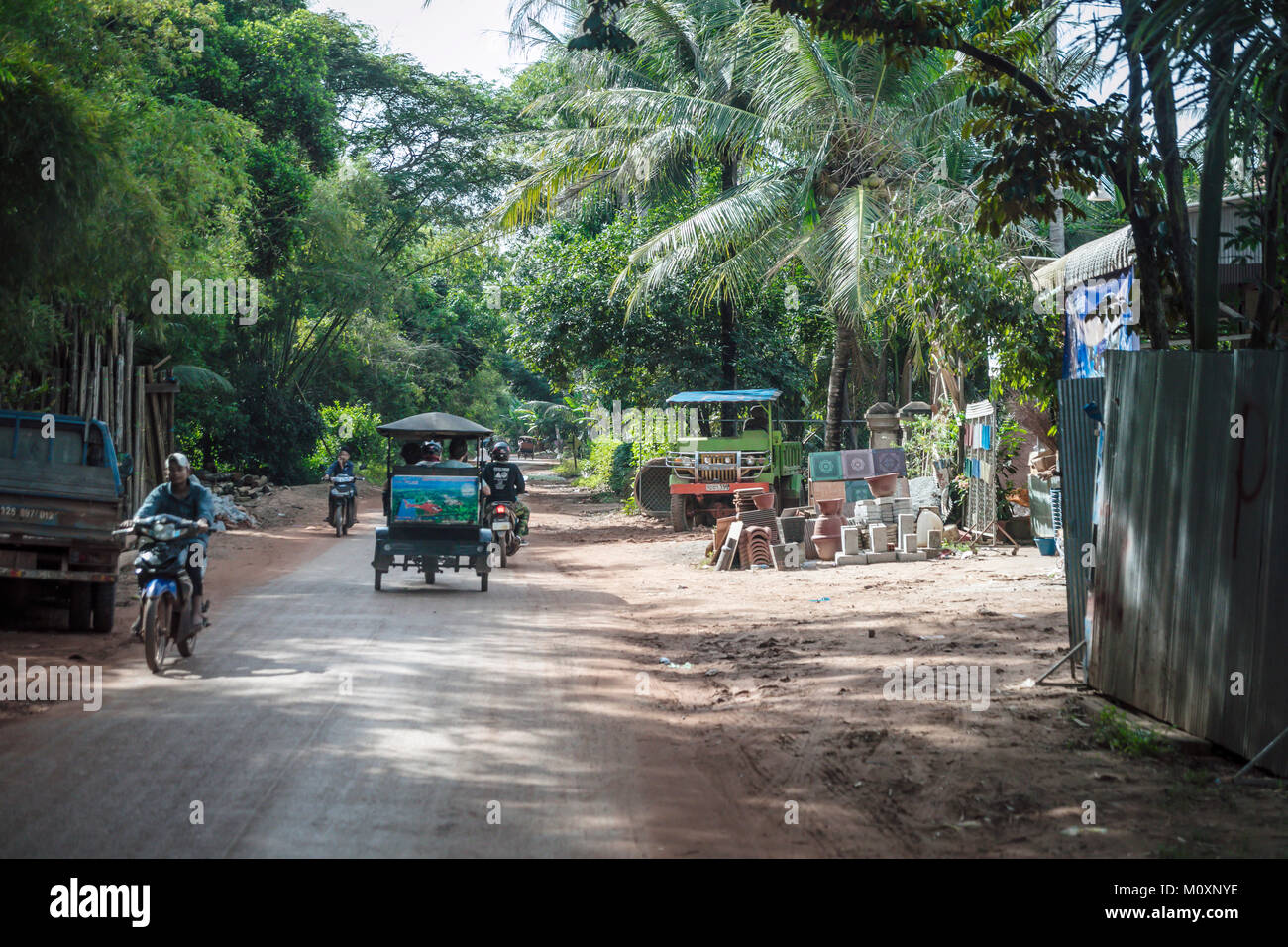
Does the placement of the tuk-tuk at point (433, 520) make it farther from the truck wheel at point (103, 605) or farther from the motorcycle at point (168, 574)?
the motorcycle at point (168, 574)

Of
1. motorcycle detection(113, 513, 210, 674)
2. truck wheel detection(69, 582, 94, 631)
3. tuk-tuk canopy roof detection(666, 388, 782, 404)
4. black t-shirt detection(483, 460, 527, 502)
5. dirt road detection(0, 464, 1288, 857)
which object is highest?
tuk-tuk canopy roof detection(666, 388, 782, 404)

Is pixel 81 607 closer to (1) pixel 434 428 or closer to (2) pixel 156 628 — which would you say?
(2) pixel 156 628

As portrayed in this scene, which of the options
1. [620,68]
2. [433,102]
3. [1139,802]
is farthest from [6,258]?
[433,102]

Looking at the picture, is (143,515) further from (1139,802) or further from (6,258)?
(1139,802)

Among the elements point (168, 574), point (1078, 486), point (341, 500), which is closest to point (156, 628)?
point (168, 574)

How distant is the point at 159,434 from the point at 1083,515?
17251mm

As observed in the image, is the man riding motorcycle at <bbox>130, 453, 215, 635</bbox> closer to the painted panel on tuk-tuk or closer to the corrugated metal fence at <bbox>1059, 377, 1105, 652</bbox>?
the painted panel on tuk-tuk

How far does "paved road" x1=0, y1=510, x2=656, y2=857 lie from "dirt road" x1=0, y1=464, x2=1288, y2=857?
23mm

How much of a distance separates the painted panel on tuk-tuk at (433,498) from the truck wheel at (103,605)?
358cm

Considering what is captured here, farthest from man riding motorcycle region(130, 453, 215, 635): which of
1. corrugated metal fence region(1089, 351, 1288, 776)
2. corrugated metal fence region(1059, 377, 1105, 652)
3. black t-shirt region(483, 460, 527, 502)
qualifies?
black t-shirt region(483, 460, 527, 502)

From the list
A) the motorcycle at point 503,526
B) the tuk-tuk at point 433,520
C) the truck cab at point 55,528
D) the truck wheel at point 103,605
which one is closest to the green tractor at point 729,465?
the motorcycle at point 503,526

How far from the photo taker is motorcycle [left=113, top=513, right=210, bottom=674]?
8.87 m

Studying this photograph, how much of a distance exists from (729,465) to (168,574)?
15.2 m

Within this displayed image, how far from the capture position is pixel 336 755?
6.30m
